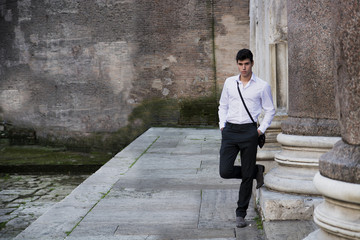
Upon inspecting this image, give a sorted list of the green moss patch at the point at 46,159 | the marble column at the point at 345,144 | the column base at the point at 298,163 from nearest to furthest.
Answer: the marble column at the point at 345,144, the column base at the point at 298,163, the green moss patch at the point at 46,159

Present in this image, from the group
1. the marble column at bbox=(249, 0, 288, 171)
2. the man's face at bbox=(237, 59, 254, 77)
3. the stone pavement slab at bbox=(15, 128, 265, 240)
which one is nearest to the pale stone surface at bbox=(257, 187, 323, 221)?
the stone pavement slab at bbox=(15, 128, 265, 240)

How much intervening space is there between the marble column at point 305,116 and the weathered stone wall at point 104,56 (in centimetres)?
891

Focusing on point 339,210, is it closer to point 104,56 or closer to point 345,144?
point 345,144

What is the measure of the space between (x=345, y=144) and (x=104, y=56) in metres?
11.4

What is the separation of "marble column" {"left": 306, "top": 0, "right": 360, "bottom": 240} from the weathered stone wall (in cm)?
1069

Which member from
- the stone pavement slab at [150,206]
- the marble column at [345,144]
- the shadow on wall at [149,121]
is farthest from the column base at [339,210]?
the shadow on wall at [149,121]

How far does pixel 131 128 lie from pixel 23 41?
3.61 metres

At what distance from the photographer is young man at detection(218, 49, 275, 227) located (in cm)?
347

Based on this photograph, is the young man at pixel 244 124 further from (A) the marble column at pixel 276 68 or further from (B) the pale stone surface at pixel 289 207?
(A) the marble column at pixel 276 68

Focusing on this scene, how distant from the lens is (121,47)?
41.0 feet

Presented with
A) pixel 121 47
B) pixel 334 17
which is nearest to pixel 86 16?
pixel 121 47

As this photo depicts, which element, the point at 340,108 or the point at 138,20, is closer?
the point at 340,108

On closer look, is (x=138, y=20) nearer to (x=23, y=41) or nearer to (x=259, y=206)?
(x=23, y=41)

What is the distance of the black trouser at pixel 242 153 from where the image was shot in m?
3.47
